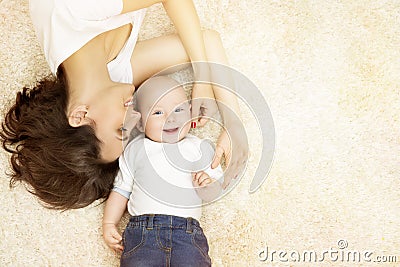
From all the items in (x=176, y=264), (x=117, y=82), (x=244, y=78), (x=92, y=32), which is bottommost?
(x=176, y=264)

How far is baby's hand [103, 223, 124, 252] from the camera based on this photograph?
1.20 meters

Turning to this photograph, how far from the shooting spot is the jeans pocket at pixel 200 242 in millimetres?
1137

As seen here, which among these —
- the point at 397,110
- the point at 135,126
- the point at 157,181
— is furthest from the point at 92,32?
the point at 397,110

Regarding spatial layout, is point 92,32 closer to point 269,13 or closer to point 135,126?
point 135,126

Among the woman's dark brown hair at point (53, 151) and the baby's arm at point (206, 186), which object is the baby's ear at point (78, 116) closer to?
the woman's dark brown hair at point (53, 151)

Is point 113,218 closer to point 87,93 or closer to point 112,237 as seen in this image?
point 112,237

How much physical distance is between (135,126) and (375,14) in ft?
2.07

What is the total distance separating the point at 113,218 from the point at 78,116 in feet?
0.88

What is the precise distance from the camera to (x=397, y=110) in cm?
128

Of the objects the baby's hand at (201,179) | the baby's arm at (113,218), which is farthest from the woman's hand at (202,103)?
the baby's arm at (113,218)

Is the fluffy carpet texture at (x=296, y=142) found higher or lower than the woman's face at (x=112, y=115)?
lower

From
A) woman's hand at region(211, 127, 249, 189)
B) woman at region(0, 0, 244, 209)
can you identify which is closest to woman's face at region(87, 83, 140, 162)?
woman at region(0, 0, 244, 209)

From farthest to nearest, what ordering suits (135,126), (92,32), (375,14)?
(375,14)
(135,126)
(92,32)

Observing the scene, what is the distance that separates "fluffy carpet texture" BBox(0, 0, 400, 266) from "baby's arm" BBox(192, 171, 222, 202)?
28 mm
